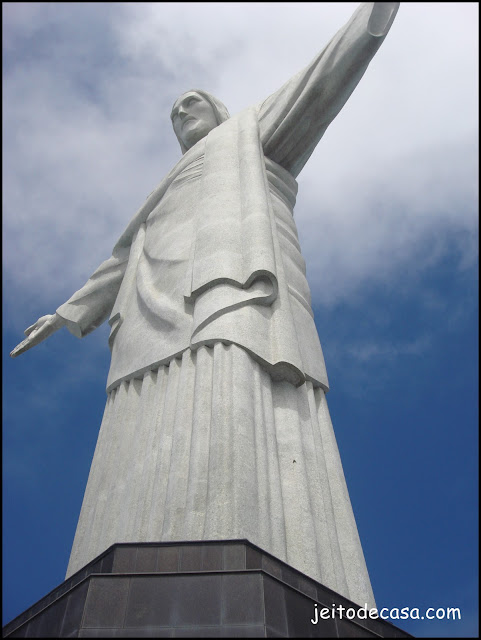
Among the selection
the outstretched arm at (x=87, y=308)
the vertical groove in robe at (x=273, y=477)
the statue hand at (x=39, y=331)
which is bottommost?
the vertical groove in robe at (x=273, y=477)

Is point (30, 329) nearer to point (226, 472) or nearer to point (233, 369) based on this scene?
point (233, 369)

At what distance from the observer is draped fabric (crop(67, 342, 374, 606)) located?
429 centimetres

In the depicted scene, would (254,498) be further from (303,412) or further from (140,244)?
(140,244)

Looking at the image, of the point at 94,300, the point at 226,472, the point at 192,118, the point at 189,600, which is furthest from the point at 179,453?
the point at 192,118

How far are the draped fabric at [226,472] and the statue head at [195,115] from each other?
4.83 m

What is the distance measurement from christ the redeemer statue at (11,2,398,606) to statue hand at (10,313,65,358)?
16mm

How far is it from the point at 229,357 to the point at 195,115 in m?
5.63

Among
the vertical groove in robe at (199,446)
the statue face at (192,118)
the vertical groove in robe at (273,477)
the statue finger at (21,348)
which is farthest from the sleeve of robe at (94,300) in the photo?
the vertical groove in robe at (273,477)

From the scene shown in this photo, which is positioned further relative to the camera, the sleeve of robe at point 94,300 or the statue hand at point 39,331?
the sleeve of robe at point 94,300

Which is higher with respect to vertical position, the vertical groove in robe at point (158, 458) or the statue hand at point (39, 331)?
the statue hand at point (39, 331)

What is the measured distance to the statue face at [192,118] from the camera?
9.70m

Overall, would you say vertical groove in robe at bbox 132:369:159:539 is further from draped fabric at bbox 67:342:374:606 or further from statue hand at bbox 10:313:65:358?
statue hand at bbox 10:313:65:358

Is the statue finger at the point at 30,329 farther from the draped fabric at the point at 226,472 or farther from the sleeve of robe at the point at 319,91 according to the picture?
the sleeve of robe at the point at 319,91

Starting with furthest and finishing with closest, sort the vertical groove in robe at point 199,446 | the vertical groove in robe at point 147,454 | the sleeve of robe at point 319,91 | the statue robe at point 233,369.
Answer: the sleeve of robe at point 319,91 → the vertical groove in robe at point 147,454 → the statue robe at point 233,369 → the vertical groove in robe at point 199,446
